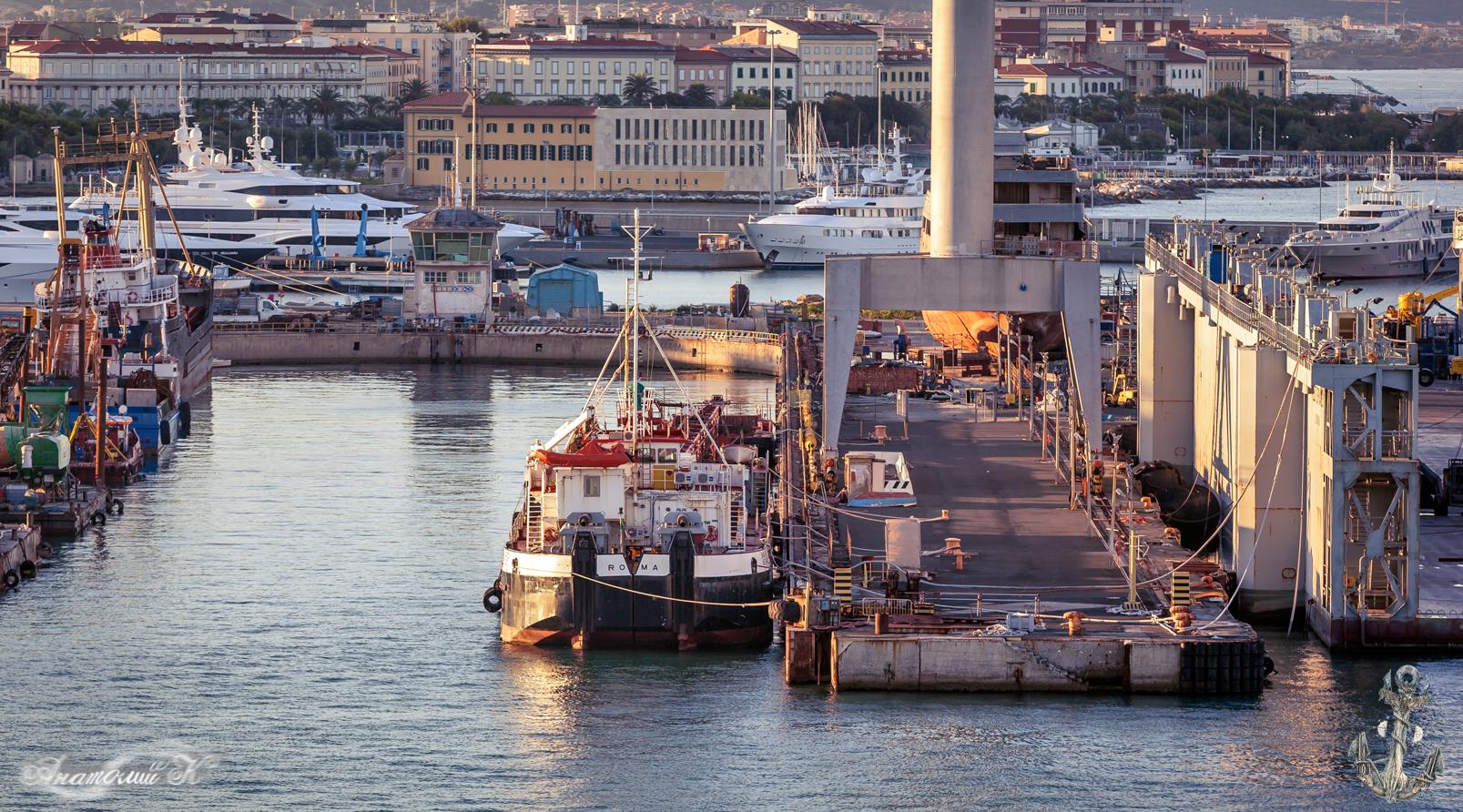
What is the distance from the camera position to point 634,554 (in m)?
27.8

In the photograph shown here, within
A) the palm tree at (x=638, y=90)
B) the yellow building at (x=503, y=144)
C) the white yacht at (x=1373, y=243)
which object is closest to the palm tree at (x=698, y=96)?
the palm tree at (x=638, y=90)

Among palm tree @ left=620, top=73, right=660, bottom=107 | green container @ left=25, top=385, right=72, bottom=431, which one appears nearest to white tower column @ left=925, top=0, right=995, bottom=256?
green container @ left=25, top=385, right=72, bottom=431

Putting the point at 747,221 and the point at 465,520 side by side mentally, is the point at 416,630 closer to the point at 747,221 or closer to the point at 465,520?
the point at 465,520

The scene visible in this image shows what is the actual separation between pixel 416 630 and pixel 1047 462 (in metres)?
11.0

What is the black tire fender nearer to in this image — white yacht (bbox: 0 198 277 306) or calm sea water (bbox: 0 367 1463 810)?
calm sea water (bbox: 0 367 1463 810)

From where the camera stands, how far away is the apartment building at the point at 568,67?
140 metres

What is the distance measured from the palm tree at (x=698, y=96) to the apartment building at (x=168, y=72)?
61.6 ft

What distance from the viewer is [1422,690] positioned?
85.0ft

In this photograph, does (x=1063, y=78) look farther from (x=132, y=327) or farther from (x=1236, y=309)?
(x=1236, y=309)

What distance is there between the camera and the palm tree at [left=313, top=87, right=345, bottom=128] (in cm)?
13350

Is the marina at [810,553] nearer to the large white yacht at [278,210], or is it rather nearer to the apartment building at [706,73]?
the large white yacht at [278,210]

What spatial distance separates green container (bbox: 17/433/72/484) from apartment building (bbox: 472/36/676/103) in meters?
103

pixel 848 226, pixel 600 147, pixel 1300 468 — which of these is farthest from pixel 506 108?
pixel 1300 468

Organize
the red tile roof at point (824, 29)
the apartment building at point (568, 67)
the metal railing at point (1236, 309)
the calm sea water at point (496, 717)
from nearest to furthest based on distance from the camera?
the calm sea water at point (496, 717) < the metal railing at point (1236, 309) < the apartment building at point (568, 67) < the red tile roof at point (824, 29)
